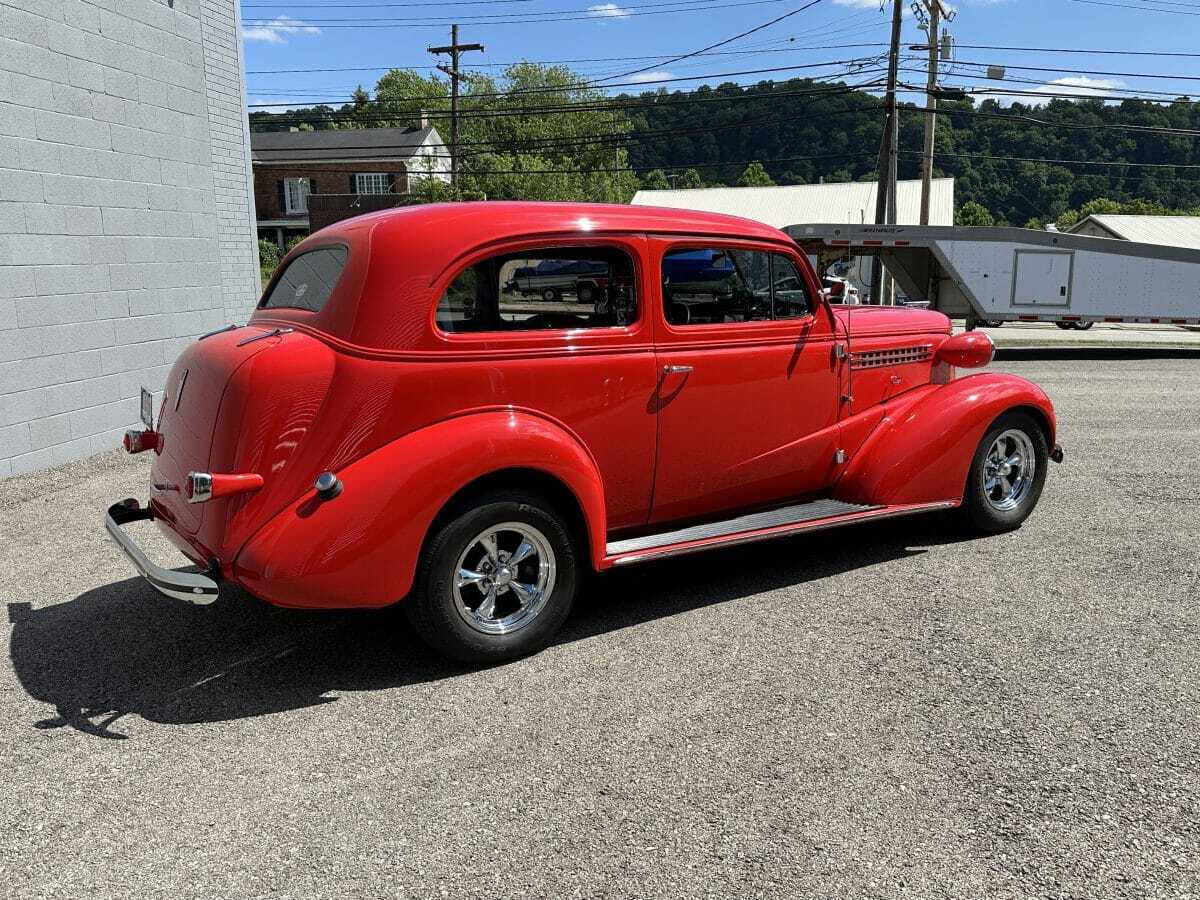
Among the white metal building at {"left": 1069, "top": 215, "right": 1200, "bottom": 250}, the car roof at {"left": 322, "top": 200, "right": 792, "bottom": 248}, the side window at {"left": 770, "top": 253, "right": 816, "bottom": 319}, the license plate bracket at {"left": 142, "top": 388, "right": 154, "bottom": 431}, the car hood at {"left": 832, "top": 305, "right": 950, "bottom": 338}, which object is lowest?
the license plate bracket at {"left": 142, "top": 388, "right": 154, "bottom": 431}

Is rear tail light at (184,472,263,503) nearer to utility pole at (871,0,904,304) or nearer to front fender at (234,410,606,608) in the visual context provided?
front fender at (234,410,606,608)

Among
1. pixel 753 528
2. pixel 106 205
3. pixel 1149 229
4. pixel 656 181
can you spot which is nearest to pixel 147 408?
pixel 753 528

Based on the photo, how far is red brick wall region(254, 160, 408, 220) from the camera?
55.3 meters

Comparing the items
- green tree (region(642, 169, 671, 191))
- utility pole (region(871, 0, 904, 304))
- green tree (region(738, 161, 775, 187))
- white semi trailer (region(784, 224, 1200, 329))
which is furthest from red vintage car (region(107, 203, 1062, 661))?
green tree (region(642, 169, 671, 191))

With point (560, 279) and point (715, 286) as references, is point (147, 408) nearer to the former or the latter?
point (560, 279)

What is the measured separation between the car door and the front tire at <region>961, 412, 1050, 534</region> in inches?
41.2

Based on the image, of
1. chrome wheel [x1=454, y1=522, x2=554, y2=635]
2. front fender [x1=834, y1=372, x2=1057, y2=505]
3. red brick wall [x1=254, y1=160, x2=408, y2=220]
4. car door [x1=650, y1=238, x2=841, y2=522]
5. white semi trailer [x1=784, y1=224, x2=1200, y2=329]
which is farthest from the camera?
red brick wall [x1=254, y1=160, x2=408, y2=220]

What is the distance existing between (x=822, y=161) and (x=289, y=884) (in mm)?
78885

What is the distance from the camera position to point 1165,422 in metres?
10.4

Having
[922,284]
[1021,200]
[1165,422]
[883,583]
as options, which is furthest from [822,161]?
[883,583]

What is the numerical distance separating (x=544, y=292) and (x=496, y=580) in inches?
51.6

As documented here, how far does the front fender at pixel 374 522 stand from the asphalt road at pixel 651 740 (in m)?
0.51

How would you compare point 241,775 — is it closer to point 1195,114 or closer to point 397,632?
point 397,632

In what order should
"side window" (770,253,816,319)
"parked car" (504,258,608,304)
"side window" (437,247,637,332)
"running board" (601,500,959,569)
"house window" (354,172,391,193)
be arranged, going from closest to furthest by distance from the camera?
"side window" (437,247,637,332) < "parked car" (504,258,608,304) < "running board" (601,500,959,569) < "side window" (770,253,816,319) < "house window" (354,172,391,193)
